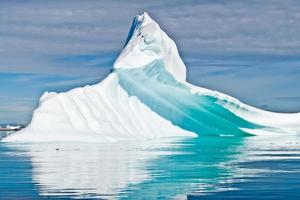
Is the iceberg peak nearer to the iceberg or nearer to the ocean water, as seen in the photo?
the iceberg

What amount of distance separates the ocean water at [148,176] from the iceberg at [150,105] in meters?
13.3

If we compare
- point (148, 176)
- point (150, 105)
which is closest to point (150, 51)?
point (150, 105)

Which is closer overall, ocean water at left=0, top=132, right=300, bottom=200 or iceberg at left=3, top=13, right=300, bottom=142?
ocean water at left=0, top=132, right=300, bottom=200

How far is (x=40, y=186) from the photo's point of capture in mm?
16000

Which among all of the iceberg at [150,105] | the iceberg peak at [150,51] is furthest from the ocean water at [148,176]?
the iceberg peak at [150,51]

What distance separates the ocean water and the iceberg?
13.3 metres

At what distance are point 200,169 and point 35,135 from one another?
18.9 meters

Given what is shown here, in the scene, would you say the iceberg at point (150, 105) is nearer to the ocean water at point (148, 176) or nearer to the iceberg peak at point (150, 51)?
the iceberg peak at point (150, 51)

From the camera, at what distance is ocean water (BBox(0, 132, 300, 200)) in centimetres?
1452

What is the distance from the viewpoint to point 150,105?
46.8 metres

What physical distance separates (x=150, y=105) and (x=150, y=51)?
4.00 meters

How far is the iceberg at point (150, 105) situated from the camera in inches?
1592

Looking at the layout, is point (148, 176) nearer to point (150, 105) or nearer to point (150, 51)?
point (150, 51)

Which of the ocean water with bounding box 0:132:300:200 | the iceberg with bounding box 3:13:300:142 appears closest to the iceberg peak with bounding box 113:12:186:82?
the iceberg with bounding box 3:13:300:142
